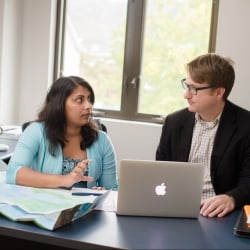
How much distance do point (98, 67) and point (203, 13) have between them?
1081 millimetres

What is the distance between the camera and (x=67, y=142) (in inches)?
82.4

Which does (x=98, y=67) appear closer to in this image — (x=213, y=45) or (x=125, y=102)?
(x=125, y=102)

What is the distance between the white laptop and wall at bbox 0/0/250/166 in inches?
85.7

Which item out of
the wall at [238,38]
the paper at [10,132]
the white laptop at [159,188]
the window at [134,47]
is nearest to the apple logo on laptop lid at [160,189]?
the white laptop at [159,188]

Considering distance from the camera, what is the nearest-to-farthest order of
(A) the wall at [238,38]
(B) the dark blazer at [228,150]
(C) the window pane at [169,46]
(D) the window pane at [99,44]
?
(B) the dark blazer at [228,150]
(A) the wall at [238,38]
(C) the window pane at [169,46]
(D) the window pane at [99,44]

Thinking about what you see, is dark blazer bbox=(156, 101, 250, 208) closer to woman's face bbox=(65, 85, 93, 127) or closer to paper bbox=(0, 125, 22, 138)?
woman's face bbox=(65, 85, 93, 127)

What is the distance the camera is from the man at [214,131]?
2059 mm

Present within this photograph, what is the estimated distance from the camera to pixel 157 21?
3896mm

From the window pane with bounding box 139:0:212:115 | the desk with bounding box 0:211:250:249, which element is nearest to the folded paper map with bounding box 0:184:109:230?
the desk with bounding box 0:211:250:249

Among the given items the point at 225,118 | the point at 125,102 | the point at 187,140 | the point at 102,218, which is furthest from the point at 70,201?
the point at 125,102

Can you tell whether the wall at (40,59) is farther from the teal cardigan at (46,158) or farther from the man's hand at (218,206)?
the man's hand at (218,206)

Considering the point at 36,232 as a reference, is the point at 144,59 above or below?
above

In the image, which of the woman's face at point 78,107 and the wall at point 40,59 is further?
the wall at point 40,59

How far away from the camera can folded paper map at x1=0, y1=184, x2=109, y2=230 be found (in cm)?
142
